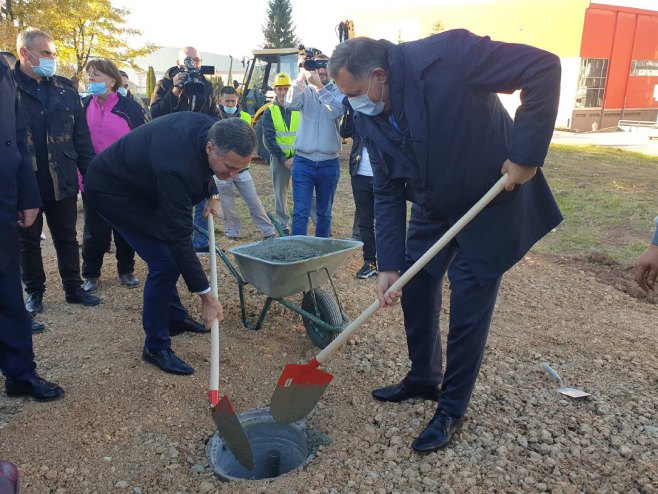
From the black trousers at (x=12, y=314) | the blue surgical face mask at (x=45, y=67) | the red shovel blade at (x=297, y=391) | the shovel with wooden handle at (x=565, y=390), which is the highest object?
the blue surgical face mask at (x=45, y=67)

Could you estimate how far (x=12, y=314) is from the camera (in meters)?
2.82

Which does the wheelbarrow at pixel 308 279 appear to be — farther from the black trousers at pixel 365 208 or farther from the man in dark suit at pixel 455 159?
the black trousers at pixel 365 208

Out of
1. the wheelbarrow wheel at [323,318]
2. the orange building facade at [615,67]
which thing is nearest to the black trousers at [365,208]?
the wheelbarrow wheel at [323,318]

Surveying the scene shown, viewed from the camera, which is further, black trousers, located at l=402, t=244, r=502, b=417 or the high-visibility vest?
the high-visibility vest

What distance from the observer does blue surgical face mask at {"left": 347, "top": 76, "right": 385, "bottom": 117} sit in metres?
2.38

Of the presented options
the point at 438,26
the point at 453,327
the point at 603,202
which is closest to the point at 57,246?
the point at 453,327

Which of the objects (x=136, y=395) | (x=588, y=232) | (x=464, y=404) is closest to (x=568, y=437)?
(x=464, y=404)

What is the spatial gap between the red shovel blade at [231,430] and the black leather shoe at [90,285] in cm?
255

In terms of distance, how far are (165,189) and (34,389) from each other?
4.41 feet

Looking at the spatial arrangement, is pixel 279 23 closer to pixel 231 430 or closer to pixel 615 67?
pixel 615 67

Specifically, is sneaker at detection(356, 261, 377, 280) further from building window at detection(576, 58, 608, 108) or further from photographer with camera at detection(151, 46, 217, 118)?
building window at detection(576, 58, 608, 108)

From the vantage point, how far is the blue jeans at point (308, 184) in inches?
209

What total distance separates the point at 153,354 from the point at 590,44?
72.2ft

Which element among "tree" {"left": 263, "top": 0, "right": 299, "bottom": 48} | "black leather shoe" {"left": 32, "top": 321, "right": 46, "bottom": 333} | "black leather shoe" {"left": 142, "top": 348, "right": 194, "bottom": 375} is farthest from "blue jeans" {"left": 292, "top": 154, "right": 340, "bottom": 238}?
"tree" {"left": 263, "top": 0, "right": 299, "bottom": 48}
